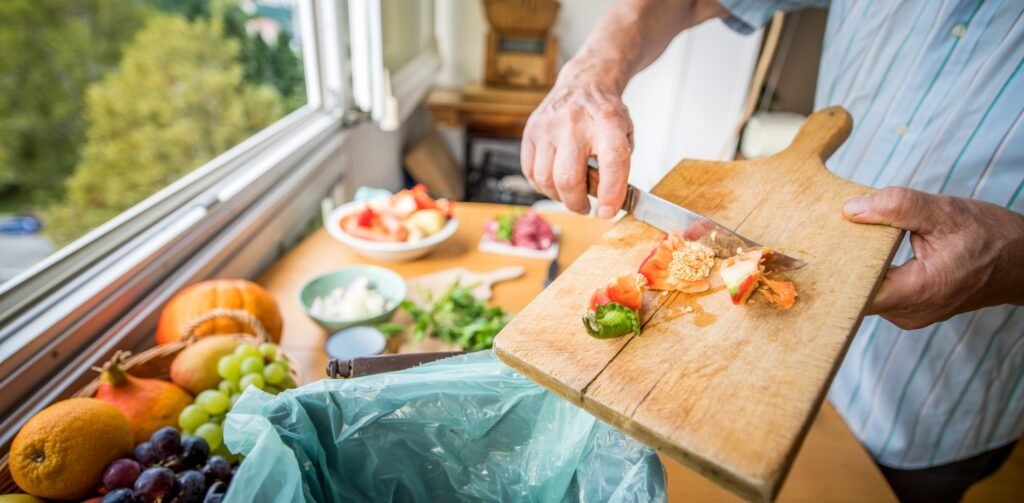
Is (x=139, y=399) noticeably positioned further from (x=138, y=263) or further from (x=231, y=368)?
(x=138, y=263)

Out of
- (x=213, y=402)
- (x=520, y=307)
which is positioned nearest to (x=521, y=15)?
(x=520, y=307)

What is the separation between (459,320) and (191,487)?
533 mm

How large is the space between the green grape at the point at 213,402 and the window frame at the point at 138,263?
9.7 inches

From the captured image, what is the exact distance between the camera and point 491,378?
2.02 feet

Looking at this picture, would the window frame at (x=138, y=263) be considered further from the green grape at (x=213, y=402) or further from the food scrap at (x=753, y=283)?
the food scrap at (x=753, y=283)

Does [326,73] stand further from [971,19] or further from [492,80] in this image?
[971,19]

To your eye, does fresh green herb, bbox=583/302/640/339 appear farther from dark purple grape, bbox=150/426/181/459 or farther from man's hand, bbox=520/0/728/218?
dark purple grape, bbox=150/426/181/459

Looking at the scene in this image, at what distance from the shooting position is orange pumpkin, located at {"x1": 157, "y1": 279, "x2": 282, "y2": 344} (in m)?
0.89

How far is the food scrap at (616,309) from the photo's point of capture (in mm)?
559

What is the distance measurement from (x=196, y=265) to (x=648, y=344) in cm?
93

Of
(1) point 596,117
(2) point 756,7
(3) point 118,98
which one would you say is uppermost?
(2) point 756,7

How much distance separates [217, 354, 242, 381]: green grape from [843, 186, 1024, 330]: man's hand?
2.78 ft

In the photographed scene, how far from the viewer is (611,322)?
0.56m

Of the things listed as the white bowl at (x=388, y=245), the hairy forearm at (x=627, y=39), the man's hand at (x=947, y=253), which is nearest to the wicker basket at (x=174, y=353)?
the white bowl at (x=388, y=245)
